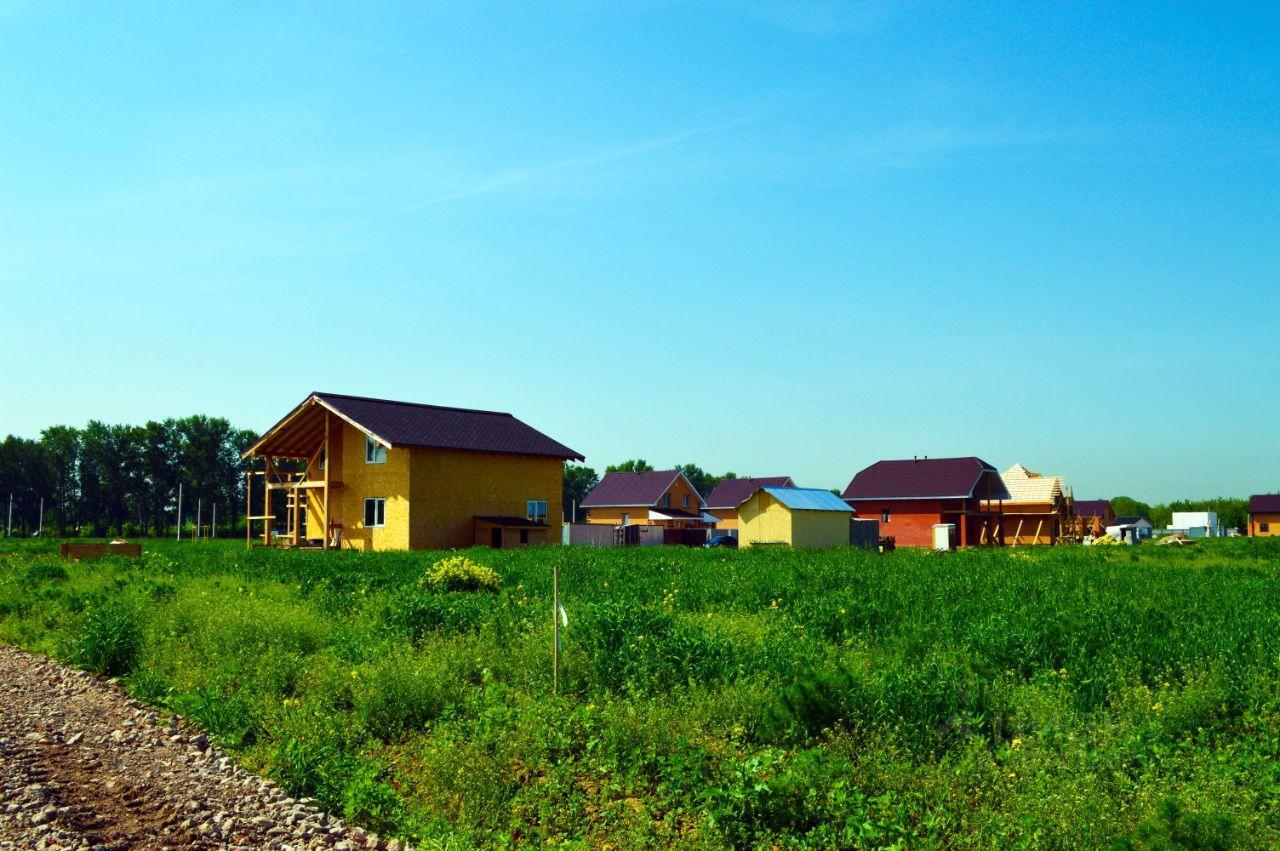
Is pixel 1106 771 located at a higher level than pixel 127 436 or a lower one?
lower

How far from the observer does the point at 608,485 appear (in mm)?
→ 74875

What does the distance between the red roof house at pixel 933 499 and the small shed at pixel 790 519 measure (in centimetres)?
1681

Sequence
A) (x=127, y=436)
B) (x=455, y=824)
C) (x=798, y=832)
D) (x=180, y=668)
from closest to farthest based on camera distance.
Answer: (x=798, y=832) < (x=455, y=824) < (x=180, y=668) < (x=127, y=436)

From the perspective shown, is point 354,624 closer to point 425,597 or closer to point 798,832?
point 425,597

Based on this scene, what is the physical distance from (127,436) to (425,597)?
89169mm

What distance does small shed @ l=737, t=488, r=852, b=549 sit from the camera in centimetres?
3762

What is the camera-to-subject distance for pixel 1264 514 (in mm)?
94438

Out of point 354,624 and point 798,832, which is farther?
point 354,624

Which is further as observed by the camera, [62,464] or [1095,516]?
[62,464]

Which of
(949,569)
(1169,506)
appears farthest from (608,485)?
(1169,506)

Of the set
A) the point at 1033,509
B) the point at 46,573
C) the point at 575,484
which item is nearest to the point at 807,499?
the point at 1033,509

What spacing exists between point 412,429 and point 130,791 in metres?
29.0

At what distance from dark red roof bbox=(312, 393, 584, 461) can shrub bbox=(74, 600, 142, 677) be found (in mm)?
20960

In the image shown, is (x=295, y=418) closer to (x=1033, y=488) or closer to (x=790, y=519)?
(x=790, y=519)
